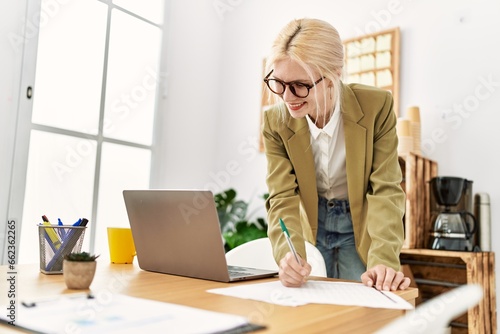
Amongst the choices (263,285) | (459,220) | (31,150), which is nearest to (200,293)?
(263,285)

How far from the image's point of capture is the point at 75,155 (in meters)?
2.79

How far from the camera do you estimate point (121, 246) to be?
52.5 inches

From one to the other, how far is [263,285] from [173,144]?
249 centimetres

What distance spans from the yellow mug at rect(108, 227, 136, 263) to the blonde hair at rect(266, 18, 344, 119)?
0.63m

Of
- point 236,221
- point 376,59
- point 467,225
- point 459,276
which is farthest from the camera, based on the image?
point 236,221

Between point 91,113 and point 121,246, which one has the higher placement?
point 91,113

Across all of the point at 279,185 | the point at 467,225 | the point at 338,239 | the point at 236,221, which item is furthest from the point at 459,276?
the point at 279,185

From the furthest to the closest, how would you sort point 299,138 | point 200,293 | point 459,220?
1. point 459,220
2. point 299,138
3. point 200,293

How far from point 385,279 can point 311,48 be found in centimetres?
62

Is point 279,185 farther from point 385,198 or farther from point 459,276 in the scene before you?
point 459,276

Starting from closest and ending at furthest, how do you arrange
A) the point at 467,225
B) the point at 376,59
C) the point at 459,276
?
1. the point at 467,225
2. the point at 459,276
3. the point at 376,59

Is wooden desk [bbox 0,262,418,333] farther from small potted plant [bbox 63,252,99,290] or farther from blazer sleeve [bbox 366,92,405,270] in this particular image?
blazer sleeve [bbox 366,92,405,270]

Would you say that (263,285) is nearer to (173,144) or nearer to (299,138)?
(299,138)

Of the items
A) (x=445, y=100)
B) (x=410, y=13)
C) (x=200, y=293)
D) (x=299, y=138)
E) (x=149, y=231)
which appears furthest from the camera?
(x=410, y=13)
